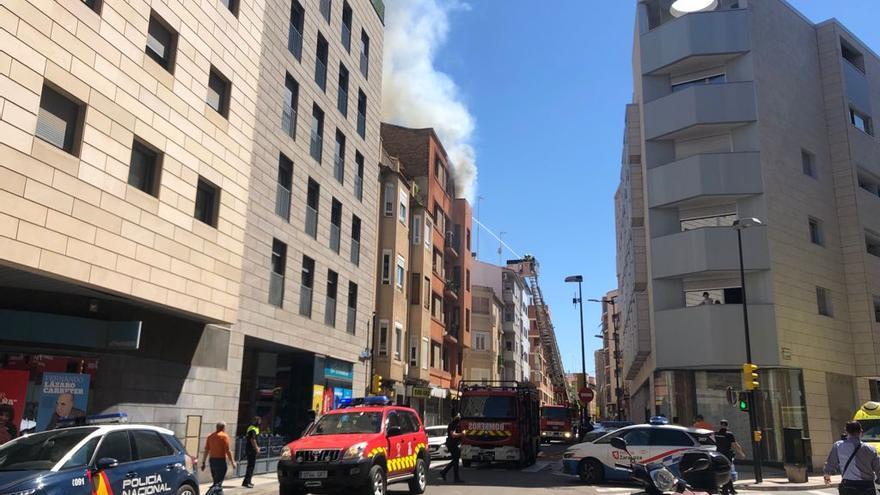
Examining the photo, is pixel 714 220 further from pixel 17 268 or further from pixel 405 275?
pixel 17 268

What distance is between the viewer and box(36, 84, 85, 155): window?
12391 mm

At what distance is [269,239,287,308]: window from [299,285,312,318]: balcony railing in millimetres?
1352

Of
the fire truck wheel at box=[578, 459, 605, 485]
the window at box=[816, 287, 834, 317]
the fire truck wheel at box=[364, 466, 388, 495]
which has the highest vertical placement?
the window at box=[816, 287, 834, 317]

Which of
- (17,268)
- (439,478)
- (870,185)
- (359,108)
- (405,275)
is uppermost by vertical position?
(359,108)

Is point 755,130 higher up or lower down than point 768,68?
lower down

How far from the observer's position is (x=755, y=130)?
28562 millimetres

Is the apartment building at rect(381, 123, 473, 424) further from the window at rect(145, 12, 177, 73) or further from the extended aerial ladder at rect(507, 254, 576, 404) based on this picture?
the extended aerial ladder at rect(507, 254, 576, 404)

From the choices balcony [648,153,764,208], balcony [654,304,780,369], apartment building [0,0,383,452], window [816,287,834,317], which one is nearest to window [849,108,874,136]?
balcony [648,153,764,208]

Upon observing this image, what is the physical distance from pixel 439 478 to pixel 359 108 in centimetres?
1791

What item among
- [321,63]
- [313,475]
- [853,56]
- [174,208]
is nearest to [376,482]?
[313,475]

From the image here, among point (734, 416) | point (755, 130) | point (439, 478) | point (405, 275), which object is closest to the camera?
point (439, 478)

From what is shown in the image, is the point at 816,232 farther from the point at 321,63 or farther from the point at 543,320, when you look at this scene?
the point at 543,320

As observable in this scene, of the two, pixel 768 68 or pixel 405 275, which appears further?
pixel 405 275

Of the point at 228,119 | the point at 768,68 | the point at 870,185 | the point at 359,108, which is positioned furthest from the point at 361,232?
the point at 870,185
